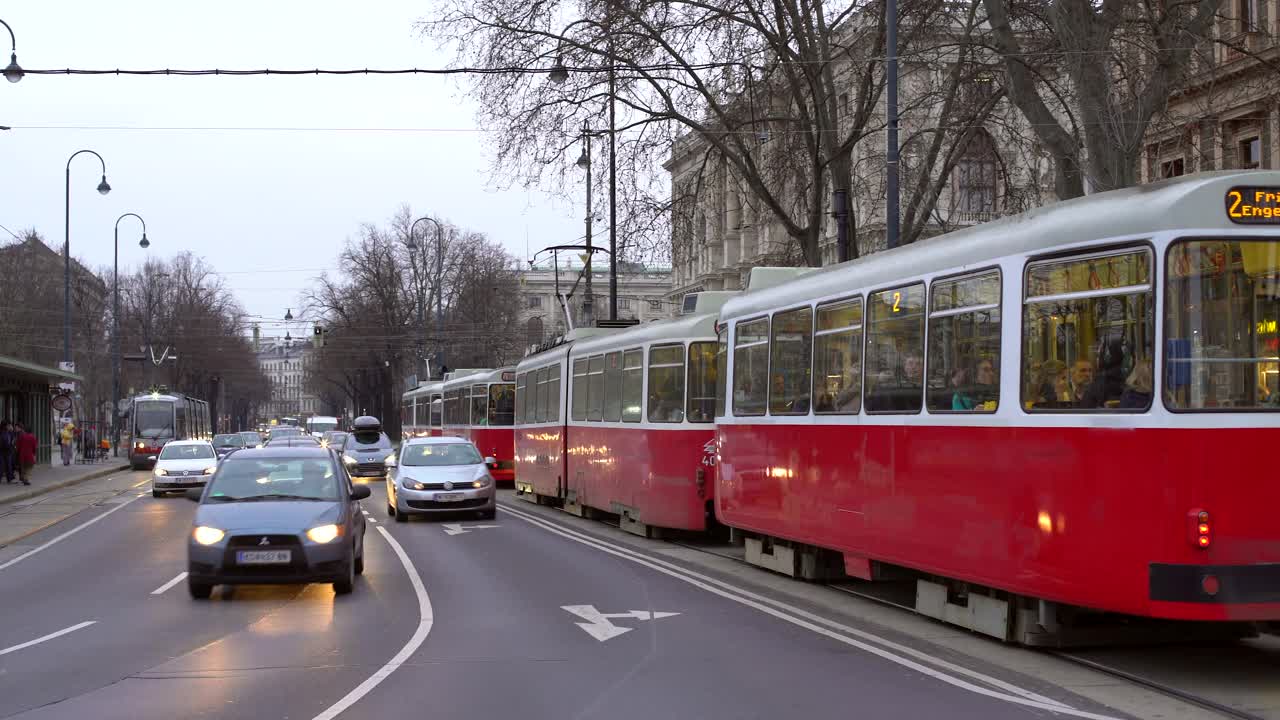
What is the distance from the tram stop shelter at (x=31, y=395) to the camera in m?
45.2

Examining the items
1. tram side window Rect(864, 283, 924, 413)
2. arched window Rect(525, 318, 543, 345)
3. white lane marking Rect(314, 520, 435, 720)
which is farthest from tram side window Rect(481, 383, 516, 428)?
arched window Rect(525, 318, 543, 345)

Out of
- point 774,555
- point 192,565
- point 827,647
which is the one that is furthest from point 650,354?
point 827,647

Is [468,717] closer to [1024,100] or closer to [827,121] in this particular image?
[1024,100]

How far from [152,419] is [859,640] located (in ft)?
188

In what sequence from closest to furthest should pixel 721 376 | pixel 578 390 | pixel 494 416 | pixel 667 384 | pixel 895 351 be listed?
pixel 895 351 < pixel 721 376 < pixel 667 384 < pixel 578 390 < pixel 494 416

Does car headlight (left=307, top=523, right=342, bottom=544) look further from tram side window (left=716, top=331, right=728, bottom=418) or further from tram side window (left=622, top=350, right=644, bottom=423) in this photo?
tram side window (left=622, top=350, right=644, bottom=423)

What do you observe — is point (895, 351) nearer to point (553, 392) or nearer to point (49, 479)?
point (553, 392)

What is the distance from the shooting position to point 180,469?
37.8m

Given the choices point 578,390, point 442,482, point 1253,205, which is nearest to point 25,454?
point 442,482

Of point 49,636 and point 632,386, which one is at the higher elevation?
point 632,386

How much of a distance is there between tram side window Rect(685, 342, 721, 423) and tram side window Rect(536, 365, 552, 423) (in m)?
9.94

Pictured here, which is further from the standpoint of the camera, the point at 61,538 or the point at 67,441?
the point at 67,441

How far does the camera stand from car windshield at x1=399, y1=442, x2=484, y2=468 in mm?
26484

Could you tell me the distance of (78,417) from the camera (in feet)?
249
